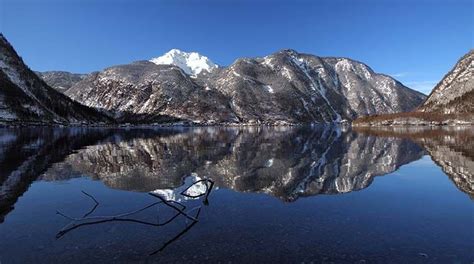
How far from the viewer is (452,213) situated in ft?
81.0

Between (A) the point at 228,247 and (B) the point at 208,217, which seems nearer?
(A) the point at 228,247

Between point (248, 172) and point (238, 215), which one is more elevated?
point (248, 172)

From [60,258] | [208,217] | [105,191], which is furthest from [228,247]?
[105,191]

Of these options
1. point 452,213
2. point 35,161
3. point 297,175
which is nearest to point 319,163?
point 297,175

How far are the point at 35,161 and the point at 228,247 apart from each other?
1679 inches

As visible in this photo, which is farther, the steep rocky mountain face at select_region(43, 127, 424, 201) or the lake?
the steep rocky mountain face at select_region(43, 127, 424, 201)

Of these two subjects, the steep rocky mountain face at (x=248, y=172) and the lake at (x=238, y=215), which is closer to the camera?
the lake at (x=238, y=215)

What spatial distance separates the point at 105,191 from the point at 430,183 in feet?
101

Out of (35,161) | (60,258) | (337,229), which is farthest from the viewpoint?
(35,161)

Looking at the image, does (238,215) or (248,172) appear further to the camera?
(248,172)

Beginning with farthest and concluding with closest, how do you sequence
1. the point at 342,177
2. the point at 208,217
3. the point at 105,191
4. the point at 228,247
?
the point at 342,177
the point at 105,191
the point at 208,217
the point at 228,247

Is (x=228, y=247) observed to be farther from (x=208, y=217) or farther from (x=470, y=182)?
(x=470, y=182)

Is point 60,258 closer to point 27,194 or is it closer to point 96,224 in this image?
point 96,224

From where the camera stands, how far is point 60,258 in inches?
652
